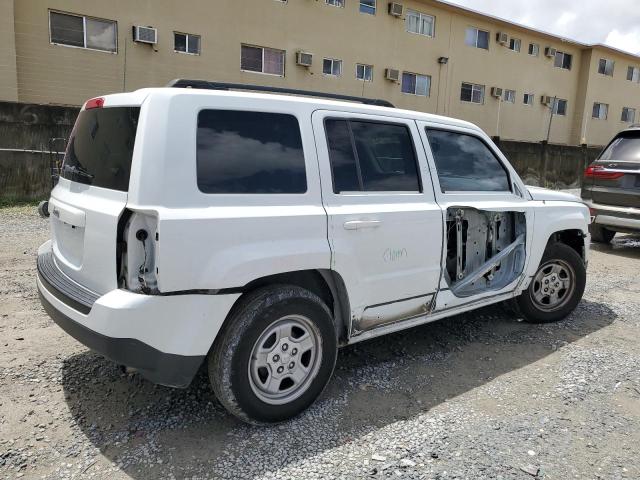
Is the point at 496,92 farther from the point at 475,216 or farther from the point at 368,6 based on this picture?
the point at 475,216

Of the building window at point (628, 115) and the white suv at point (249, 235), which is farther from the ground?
the building window at point (628, 115)

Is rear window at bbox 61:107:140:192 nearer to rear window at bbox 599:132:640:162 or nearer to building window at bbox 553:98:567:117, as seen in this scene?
rear window at bbox 599:132:640:162

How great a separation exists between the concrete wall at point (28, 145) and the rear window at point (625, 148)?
10.1 meters

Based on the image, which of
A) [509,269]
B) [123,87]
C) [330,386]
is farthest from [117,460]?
[123,87]

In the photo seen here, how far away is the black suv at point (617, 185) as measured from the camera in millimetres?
7758

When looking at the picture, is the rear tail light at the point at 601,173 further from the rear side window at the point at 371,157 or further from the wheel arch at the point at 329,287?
the wheel arch at the point at 329,287

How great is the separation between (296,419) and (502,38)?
24.3 meters

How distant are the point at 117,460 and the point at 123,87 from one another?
13984mm

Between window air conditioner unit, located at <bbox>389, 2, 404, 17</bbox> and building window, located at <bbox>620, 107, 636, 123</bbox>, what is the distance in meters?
18.5

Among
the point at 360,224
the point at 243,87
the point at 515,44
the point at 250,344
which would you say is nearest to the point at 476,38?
the point at 515,44

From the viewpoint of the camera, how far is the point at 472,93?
2333 cm

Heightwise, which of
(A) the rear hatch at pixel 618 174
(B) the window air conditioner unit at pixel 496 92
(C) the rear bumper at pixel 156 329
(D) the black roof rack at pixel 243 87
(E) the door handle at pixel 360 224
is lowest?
(C) the rear bumper at pixel 156 329

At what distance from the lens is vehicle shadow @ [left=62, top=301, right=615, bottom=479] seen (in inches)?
107

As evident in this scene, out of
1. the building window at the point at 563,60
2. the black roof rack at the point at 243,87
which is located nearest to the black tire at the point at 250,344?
the black roof rack at the point at 243,87
